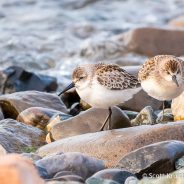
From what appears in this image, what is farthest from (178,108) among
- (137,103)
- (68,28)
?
(68,28)

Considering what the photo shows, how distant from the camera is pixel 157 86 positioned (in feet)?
25.0

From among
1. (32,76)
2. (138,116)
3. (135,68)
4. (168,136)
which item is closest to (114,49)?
(32,76)

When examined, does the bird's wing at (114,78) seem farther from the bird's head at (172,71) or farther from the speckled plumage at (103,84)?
the bird's head at (172,71)

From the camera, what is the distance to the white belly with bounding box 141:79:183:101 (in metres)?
7.54

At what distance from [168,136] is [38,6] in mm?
14200

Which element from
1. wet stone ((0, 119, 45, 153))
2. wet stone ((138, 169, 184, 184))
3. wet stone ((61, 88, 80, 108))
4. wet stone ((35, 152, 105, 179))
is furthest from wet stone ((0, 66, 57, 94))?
wet stone ((138, 169, 184, 184))

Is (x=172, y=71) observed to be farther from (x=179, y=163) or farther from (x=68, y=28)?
(x=68, y=28)

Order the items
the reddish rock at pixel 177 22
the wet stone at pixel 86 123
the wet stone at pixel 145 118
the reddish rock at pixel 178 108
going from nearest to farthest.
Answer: the wet stone at pixel 86 123 < the reddish rock at pixel 178 108 < the wet stone at pixel 145 118 < the reddish rock at pixel 177 22

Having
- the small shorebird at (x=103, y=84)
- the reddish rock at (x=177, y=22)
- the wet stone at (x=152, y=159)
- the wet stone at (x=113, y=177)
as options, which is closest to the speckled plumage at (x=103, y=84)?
the small shorebird at (x=103, y=84)

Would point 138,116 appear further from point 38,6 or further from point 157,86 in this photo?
point 38,6

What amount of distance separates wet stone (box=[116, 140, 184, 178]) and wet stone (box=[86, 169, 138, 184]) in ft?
0.72

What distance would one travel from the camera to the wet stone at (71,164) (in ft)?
20.2

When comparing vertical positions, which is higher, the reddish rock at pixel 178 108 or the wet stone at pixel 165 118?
the reddish rock at pixel 178 108

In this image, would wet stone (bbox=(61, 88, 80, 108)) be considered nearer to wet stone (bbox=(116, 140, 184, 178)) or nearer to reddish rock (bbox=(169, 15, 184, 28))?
wet stone (bbox=(116, 140, 184, 178))
